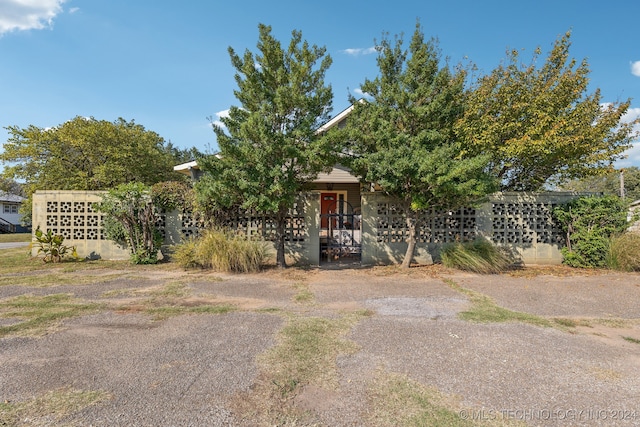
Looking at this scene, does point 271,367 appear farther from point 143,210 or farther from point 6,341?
point 143,210

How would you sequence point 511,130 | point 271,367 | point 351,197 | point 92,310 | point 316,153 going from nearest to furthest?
1. point 271,367
2. point 92,310
3. point 316,153
4. point 511,130
5. point 351,197

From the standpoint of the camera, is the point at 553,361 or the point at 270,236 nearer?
the point at 553,361

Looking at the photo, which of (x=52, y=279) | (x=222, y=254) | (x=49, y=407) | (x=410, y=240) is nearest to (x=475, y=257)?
(x=410, y=240)

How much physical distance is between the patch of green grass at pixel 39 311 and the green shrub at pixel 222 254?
2784 millimetres

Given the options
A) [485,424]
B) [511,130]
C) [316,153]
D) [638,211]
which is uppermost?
[511,130]

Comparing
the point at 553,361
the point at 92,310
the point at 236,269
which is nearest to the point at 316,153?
the point at 236,269

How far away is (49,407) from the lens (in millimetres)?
2518

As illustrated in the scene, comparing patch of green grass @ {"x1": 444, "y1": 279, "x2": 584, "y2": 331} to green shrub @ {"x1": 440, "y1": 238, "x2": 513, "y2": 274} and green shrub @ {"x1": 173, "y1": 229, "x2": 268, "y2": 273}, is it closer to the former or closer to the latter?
green shrub @ {"x1": 440, "y1": 238, "x2": 513, "y2": 274}

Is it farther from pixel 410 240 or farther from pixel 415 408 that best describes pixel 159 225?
pixel 415 408

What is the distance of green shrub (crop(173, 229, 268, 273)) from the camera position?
8141 millimetres

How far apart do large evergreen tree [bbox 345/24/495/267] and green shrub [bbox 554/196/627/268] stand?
2.91m

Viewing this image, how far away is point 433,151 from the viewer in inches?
307

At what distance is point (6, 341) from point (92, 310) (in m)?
1.28

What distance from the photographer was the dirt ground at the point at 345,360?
2.52 meters
